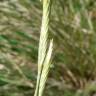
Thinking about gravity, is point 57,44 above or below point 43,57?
above

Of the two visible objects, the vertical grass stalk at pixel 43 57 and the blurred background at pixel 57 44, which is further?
the blurred background at pixel 57 44

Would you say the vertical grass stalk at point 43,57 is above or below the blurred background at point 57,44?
below

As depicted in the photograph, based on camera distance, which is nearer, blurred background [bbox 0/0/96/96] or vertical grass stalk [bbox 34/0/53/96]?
vertical grass stalk [bbox 34/0/53/96]

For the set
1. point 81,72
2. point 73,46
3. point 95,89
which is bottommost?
point 95,89

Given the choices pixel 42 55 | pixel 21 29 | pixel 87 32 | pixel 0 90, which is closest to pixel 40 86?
pixel 42 55

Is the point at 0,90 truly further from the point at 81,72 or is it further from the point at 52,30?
the point at 81,72

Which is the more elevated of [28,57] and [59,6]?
[59,6]

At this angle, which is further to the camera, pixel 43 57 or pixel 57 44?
pixel 57 44

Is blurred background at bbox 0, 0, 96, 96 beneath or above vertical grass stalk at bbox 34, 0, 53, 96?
above
